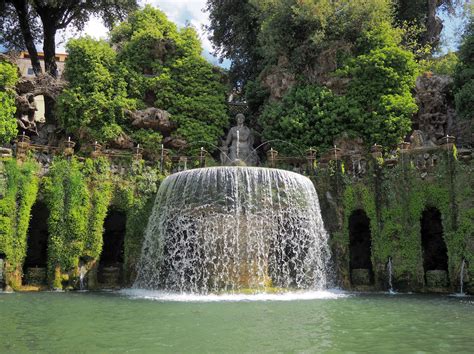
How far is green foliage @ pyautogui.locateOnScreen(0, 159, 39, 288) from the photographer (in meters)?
15.5

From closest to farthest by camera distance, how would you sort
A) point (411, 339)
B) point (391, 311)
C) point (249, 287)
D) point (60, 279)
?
point (411, 339)
point (391, 311)
point (249, 287)
point (60, 279)

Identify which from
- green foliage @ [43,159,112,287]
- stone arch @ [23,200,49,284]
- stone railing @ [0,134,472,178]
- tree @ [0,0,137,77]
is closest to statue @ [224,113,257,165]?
stone railing @ [0,134,472,178]

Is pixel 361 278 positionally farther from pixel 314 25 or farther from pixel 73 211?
pixel 314 25

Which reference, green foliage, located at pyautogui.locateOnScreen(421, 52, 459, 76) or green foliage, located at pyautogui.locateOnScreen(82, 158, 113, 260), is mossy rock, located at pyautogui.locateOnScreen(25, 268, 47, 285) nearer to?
green foliage, located at pyautogui.locateOnScreen(82, 158, 113, 260)

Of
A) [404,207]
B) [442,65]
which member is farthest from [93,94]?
[442,65]

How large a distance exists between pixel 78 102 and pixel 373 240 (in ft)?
46.0

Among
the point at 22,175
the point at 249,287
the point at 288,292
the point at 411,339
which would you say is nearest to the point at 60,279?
the point at 22,175

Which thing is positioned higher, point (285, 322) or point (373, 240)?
point (373, 240)

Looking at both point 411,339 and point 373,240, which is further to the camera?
point 373,240

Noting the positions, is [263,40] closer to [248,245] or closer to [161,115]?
[161,115]

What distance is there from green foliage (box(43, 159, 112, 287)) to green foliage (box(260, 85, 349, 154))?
8.30m

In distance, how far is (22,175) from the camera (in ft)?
53.2

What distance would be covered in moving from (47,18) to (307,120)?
59.1 feet

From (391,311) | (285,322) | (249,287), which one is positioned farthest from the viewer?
(249,287)
